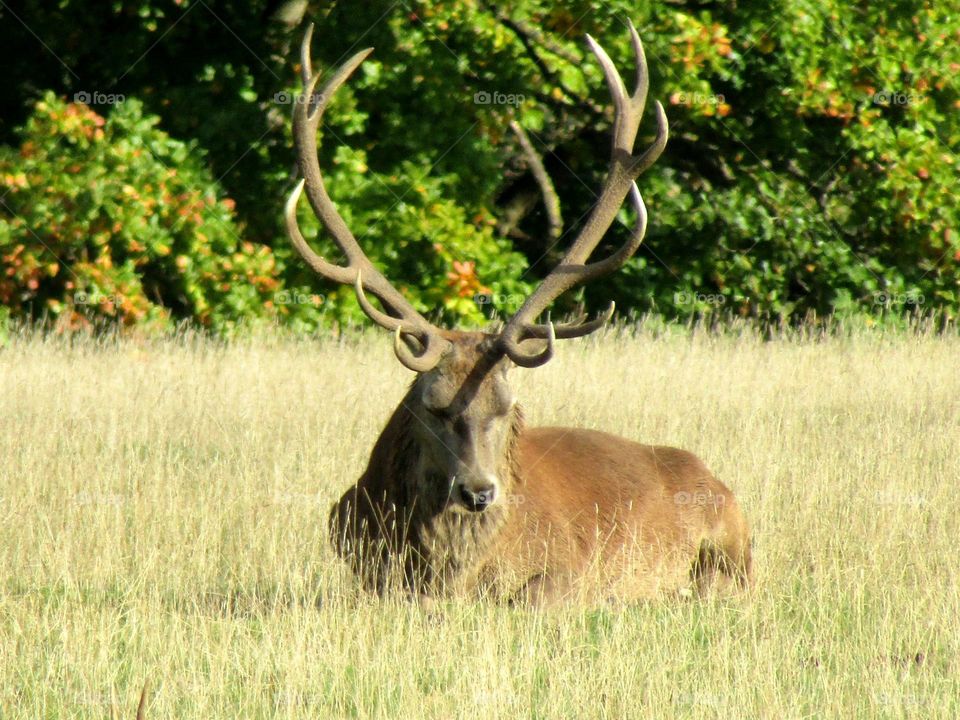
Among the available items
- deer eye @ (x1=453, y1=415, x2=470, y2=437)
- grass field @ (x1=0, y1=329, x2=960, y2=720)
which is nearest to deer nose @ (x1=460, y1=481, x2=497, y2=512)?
deer eye @ (x1=453, y1=415, x2=470, y2=437)

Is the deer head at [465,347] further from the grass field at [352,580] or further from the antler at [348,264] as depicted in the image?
the grass field at [352,580]

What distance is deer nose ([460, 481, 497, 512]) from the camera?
19.6ft

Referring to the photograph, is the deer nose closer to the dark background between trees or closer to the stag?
the stag

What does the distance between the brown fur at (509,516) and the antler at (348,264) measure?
119 mm

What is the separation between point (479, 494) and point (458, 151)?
926 centimetres

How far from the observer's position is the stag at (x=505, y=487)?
6.25 meters

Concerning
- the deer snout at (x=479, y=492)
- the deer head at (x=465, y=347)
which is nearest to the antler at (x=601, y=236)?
the deer head at (x=465, y=347)

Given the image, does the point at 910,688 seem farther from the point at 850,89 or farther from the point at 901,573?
the point at 850,89

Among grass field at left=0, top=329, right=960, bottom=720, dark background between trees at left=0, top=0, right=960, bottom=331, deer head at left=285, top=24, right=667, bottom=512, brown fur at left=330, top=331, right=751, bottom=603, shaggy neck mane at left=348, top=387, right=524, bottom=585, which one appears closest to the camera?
grass field at left=0, top=329, right=960, bottom=720

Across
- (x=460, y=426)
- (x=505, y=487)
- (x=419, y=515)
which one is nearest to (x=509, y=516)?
(x=505, y=487)

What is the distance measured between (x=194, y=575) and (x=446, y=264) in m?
8.13

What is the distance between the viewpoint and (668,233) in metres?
16.1

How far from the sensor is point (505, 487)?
6.56 metres

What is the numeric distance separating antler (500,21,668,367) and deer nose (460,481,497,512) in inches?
23.4
